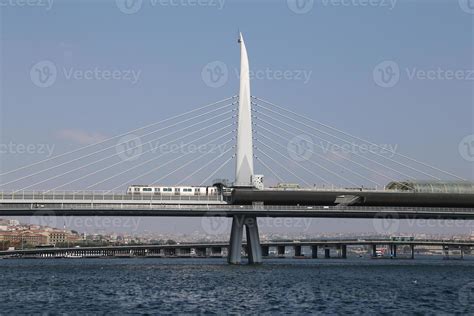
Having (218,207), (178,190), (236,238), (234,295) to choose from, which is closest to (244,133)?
(218,207)

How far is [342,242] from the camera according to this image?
650 feet

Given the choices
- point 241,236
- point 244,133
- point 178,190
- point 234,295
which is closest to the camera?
point 234,295

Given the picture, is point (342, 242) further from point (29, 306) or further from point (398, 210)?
point (29, 306)

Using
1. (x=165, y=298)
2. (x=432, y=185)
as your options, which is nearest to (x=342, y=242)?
(x=432, y=185)

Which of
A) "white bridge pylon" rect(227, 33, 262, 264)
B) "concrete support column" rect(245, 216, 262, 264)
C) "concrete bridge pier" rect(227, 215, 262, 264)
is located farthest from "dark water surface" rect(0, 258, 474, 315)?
"concrete support column" rect(245, 216, 262, 264)

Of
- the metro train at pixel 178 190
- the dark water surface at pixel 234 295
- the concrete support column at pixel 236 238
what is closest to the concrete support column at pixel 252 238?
the concrete support column at pixel 236 238

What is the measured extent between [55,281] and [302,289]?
23.1 meters

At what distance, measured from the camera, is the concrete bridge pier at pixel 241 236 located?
315 feet

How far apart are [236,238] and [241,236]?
85 centimetres

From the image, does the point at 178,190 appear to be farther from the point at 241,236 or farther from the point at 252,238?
the point at 252,238

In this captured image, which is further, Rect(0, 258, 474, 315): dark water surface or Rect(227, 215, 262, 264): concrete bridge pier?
Rect(227, 215, 262, 264): concrete bridge pier

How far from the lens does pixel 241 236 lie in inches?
3824

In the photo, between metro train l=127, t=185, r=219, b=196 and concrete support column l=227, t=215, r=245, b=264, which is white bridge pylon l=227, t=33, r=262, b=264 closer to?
concrete support column l=227, t=215, r=245, b=264

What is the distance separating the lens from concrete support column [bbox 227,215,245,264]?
9575 cm
